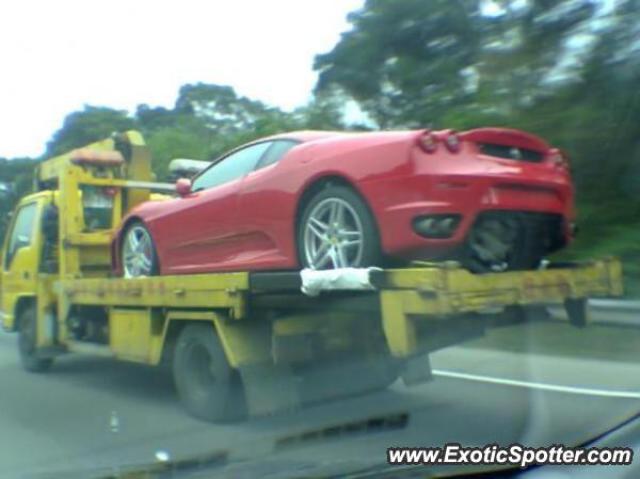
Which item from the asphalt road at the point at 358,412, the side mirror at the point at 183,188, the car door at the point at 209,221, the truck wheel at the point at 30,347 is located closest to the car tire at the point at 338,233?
the car door at the point at 209,221

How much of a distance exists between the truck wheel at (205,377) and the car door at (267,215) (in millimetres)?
709

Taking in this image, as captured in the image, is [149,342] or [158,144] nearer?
[149,342]

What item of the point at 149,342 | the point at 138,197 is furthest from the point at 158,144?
the point at 149,342

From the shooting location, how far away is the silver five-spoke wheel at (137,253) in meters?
8.55

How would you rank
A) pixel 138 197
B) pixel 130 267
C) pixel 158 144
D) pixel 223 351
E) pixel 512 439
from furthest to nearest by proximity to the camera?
1. pixel 158 144
2. pixel 138 197
3. pixel 130 267
4. pixel 223 351
5. pixel 512 439

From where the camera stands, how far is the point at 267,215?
6.83m

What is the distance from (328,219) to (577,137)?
24.7ft

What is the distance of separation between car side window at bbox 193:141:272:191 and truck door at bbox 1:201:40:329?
3.25m

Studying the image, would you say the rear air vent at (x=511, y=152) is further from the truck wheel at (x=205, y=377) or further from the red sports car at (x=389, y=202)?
the truck wheel at (x=205, y=377)

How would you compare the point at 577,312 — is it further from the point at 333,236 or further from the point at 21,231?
the point at 21,231

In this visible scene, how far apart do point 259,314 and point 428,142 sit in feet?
6.23

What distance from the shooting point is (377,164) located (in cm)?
596

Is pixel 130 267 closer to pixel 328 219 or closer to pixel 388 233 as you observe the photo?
pixel 328 219

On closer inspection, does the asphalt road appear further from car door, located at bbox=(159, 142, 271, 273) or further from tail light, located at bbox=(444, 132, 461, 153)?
tail light, located at bbox=(444, 132, 461, 153)
